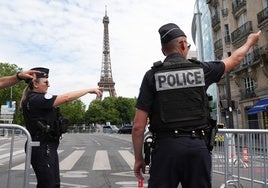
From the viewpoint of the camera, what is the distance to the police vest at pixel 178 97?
283cm

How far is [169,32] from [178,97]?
0.54 m

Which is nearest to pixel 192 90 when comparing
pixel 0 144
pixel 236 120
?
pixel 0 144

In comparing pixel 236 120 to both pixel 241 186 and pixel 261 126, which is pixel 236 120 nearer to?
pixel 261 126

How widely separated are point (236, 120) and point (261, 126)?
1107 cm

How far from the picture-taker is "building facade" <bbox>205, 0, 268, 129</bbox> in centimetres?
2752

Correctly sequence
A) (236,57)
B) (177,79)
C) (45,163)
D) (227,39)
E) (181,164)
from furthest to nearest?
1. (227,39)
2. (45,163)
3. (236,57)
4. (177,79)
5. (181,164)

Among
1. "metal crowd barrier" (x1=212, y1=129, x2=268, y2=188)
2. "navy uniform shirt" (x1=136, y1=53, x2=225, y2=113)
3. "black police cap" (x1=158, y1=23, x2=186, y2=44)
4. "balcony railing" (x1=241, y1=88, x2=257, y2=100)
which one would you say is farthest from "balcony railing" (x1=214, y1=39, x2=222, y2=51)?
"black police cap" (x1=158, y1=23, x2=186, y2=44)

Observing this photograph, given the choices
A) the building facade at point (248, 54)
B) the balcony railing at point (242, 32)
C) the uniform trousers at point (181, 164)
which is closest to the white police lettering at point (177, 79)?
the uniform trousers at point (181, 164)

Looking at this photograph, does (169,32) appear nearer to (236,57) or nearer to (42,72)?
(236,57)

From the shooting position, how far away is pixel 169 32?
9.79ft

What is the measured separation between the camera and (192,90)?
9.49ft

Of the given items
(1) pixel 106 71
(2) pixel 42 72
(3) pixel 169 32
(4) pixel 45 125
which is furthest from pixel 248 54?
(1) pixel 106 71

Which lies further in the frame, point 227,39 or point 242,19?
point 227,39

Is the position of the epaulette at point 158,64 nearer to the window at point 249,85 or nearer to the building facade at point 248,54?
the building facade at point 248,54
